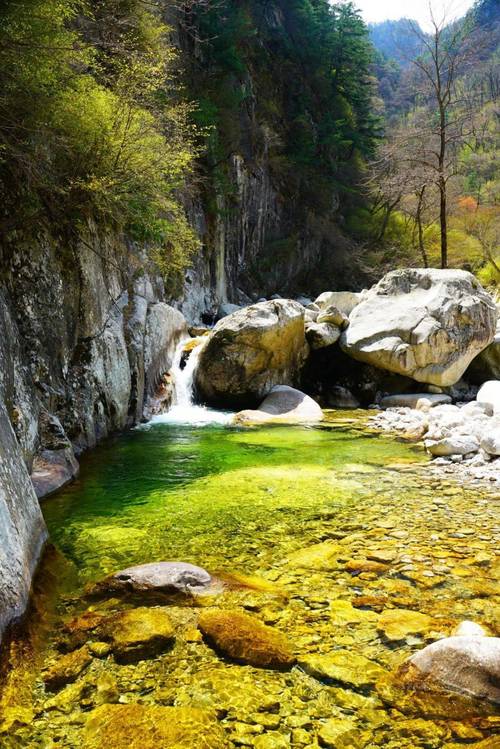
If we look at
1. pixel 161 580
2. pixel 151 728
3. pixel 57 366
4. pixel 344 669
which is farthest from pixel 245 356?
pixel 151 728

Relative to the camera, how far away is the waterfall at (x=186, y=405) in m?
11.3

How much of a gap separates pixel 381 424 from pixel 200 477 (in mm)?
4800

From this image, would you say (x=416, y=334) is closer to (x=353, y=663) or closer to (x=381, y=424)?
(x=381, y=424)

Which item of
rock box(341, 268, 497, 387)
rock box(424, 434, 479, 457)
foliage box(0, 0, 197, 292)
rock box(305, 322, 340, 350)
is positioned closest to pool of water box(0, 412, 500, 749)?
rock box(424, 434, 479, 457)

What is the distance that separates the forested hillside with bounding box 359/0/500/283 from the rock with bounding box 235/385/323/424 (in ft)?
29.5

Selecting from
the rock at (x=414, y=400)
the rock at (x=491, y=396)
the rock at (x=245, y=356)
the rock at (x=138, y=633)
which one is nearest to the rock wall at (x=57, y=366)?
the rock at (x=138, y=633)

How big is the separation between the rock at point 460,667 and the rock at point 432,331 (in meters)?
10.1

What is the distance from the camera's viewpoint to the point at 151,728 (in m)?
2.44

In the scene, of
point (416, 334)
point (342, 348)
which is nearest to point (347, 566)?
point (416, 334)

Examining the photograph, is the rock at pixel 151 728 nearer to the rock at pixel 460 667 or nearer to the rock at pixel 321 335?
the rock at pixel 460 667

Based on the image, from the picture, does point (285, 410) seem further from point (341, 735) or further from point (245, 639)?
point (341, 735)

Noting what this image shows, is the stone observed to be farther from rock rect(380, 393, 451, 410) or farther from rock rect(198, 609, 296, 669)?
rock rect(380, 393, 451, 410)

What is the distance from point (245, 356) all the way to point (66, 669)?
9.88 meters

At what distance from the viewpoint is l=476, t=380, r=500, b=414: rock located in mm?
9219
